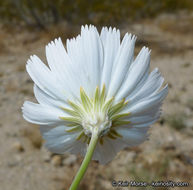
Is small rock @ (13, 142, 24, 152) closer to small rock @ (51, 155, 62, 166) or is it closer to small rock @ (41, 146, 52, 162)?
small rock @ (41, 146, 52, 162)

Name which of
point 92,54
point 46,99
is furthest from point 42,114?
point 92,54

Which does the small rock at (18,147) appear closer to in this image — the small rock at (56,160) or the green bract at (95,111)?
the small rock at (56,160)

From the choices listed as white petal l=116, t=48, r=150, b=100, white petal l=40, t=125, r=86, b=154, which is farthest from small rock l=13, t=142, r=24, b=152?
white petal l=116, t=48, r=150, b=100

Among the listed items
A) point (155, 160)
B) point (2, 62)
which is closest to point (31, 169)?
point (155, 160)

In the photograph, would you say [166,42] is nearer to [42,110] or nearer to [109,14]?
[109,14]

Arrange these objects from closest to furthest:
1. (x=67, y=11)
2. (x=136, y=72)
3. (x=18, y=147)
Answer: (x=136, y=72), (x=18, y=147), (x=67, y=11)

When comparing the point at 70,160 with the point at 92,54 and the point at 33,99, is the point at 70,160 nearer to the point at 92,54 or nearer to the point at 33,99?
the point at 33,99
